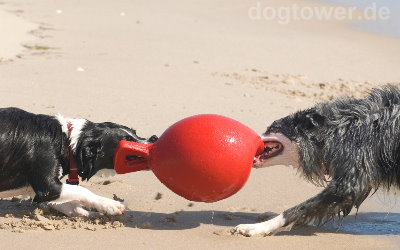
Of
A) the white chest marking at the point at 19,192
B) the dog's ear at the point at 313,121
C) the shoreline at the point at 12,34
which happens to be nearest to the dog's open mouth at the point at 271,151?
the dog's ear at the point at 313,121

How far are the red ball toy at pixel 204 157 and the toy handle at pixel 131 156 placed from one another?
0.11ft

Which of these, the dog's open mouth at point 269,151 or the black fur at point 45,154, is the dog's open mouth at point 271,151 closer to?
the dog's open mouth at point 269,151

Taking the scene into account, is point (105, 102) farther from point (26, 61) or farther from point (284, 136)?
point (284, 136)

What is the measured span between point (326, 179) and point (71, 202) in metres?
2.01

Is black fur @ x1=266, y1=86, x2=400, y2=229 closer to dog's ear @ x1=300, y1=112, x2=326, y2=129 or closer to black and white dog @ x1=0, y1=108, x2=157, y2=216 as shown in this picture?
dog's ear @ x1=300, y1=112, x2=326, y2=129

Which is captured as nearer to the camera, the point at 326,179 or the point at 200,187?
the point at 200,187

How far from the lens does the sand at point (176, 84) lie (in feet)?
17.8

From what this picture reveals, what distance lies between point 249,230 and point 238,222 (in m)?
0.40

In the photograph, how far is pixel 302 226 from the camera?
5680 mm

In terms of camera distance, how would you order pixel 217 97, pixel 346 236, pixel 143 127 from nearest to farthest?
1. pixel 346 236
2. pixel 143 127
3. pixel 217 97

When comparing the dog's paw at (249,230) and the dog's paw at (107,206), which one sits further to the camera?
the dog's paw at (107,206)

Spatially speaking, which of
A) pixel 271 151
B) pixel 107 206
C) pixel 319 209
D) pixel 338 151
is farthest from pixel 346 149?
pixel 107 206

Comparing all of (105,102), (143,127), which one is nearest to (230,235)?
(143,127)

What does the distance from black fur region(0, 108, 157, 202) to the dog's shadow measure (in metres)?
0.51
